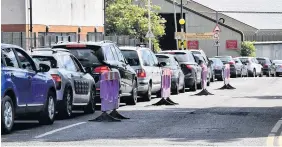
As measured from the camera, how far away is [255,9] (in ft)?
318

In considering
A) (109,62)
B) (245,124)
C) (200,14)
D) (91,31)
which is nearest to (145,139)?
(245,124)

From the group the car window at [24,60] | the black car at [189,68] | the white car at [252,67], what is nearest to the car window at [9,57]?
the car window at [24,60]

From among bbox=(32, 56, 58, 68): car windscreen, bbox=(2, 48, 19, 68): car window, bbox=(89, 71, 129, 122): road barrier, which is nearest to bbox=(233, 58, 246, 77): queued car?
bbox=(32, 56, 58, 68): car windscreen

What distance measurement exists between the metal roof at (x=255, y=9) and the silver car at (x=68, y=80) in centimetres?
7360

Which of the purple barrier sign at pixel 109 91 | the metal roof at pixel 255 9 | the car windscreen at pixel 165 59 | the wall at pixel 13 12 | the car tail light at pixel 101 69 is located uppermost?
the metal roof at pixel 255 9

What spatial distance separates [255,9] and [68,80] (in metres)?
79.2

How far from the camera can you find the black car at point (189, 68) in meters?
34.8

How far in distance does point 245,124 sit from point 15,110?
15.2 feet

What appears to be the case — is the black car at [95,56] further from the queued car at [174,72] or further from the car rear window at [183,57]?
the car rear window at [183,57]

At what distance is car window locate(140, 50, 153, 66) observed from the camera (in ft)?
88.8

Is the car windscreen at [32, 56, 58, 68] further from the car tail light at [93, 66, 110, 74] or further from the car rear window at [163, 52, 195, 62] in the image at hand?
the car rear window at [163, 52, 195, 62]

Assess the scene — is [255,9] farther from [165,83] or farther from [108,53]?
[108,53]

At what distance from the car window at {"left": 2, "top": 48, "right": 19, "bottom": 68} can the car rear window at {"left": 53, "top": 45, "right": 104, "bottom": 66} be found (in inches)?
242

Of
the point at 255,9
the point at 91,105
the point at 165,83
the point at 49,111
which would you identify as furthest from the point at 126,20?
the point at 49,111
